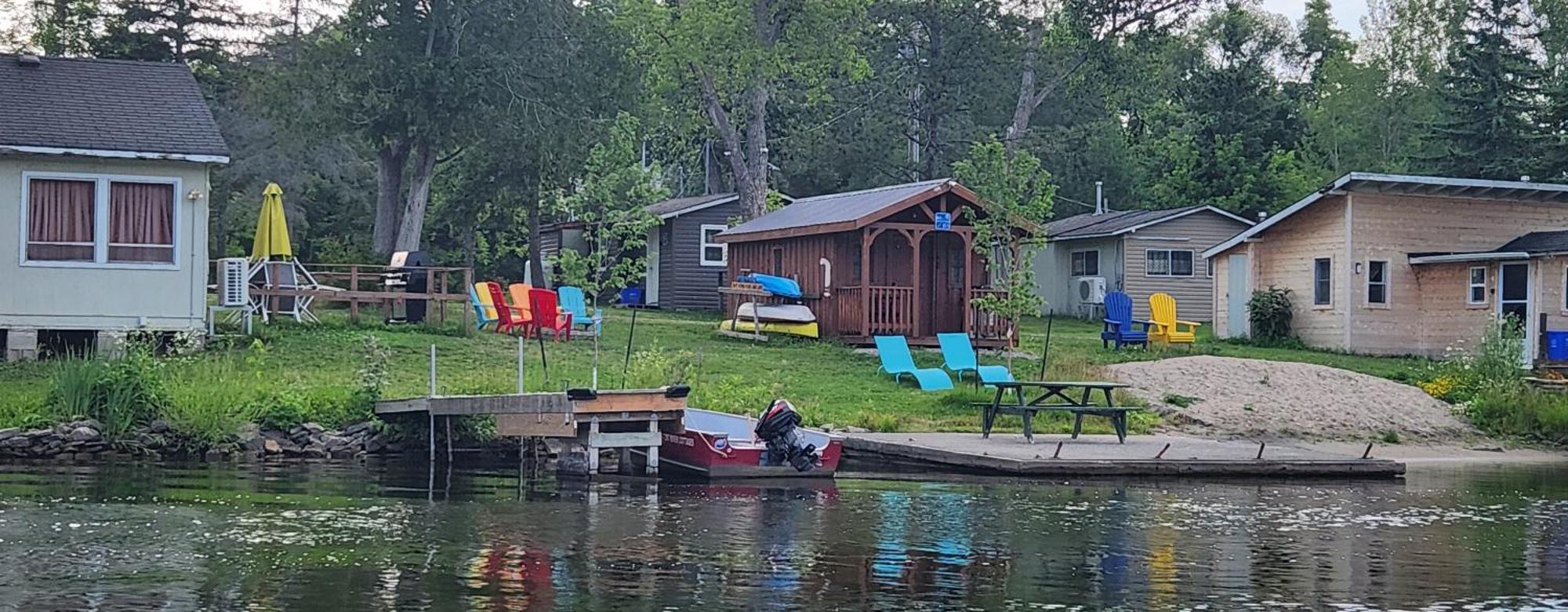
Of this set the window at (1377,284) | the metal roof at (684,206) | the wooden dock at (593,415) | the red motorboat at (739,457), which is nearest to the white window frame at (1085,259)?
the metal roof at (684,206)

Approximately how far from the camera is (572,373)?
76.3 feet

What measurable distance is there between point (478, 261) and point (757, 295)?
64.5ft

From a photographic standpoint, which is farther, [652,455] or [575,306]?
[575,306]

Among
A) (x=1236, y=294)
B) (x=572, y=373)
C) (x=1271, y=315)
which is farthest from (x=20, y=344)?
(x=1236, y=294)

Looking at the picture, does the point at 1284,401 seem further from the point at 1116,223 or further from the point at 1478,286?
the point at 1116,223

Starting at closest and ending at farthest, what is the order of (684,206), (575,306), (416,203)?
(575,306) < (416,203) < (684,206)

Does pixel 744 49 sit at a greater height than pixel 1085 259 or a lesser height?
greater

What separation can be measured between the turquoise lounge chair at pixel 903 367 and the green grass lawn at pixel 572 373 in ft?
0.70

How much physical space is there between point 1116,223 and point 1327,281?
9.35 m

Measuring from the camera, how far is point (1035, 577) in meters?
12.0

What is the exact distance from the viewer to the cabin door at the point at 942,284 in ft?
100

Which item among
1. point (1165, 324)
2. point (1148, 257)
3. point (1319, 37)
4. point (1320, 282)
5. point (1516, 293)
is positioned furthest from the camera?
point (1319, 37)

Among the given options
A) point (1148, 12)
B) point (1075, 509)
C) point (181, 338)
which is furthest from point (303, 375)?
point (1148, 12)

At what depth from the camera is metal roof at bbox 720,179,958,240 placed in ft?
96.3
